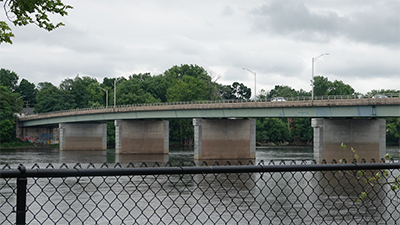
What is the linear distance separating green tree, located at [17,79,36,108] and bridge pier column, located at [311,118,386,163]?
138309 mm

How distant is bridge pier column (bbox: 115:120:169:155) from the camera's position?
8794 centimetres

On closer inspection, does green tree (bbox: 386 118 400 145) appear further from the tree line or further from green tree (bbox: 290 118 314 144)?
green tree (bbox: 290 118 314 144)

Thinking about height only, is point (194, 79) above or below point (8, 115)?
above

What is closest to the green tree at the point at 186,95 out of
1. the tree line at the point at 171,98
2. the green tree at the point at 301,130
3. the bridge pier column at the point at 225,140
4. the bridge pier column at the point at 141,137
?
the tree line at the point at 171,98

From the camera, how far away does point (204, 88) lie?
132625 millimetres

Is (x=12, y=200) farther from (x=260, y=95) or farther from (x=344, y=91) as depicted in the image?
(x=260, y=95)

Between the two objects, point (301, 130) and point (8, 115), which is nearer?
point (8, 115)

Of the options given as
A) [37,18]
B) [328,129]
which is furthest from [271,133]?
[37,18]

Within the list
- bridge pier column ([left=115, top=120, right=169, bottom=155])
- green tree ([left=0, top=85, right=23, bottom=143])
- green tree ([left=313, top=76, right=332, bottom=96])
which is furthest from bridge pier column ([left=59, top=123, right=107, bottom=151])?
green tree ([left=313, top=76, right=332, bottom=96])

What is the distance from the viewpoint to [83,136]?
349 feet

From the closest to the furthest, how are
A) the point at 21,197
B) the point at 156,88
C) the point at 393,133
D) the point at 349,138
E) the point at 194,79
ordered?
the point at 21,197 → the point at 349,138 → the point at 393,133 → the point at 194,79 → the point at 156,88

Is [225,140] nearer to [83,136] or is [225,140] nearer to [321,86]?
[83,136]

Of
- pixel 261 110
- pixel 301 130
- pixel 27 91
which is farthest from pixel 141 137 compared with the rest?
pixel 27 91

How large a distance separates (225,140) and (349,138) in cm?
1860
